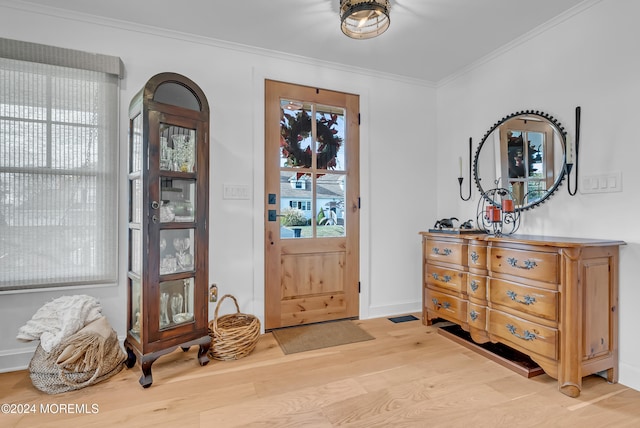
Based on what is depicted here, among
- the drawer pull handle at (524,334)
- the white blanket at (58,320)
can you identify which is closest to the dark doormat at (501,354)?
the drawer pull handle at (524,334)

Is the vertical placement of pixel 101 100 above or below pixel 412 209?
above

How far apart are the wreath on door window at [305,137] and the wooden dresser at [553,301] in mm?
1469

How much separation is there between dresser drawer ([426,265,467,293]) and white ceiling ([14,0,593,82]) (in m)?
1.86

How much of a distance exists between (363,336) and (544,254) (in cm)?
145

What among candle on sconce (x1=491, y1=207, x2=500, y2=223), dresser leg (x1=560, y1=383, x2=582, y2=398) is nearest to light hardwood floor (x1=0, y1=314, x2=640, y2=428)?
dresser leg (x1=560, y1=383, x2=582, y2=398)

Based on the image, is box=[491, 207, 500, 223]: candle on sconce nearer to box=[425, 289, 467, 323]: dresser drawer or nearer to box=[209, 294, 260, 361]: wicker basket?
box=[425, 289, 467, 323]: dresser drawer

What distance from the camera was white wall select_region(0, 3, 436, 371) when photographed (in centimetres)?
224

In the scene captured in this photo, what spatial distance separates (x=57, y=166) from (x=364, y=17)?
87.6 inches

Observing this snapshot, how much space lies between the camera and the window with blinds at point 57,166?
2.07m

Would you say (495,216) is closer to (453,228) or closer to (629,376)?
(453,228)

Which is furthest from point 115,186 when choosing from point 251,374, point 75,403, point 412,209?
point 412,209

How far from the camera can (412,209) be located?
3.39 meters

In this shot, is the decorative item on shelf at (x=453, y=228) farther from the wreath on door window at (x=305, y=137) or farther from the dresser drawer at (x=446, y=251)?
the wreath on door window at (x=305, y=137)

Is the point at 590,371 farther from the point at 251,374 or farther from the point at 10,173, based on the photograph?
the point at 10,173
